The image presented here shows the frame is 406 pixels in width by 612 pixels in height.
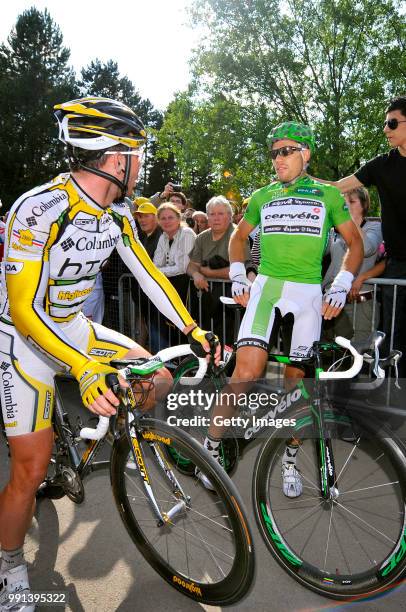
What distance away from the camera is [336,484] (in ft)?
8.83

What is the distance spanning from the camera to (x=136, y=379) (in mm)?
2281

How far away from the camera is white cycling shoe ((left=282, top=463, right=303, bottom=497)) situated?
3404mm

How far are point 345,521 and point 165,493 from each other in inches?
51.7

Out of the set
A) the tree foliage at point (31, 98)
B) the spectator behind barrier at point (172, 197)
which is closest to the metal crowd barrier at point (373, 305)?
the spectator behind barrier at point (172, 197)

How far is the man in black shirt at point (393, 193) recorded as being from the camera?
4.09 m

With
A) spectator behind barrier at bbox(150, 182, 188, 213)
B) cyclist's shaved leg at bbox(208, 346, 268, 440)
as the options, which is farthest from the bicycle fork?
spectator behind barrier at bbox(150, 182, 188, 213)

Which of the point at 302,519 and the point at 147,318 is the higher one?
the point at 147,318

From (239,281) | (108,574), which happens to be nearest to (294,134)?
(239,281)

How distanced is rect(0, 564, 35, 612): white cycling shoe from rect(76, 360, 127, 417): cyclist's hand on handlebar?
110 cm

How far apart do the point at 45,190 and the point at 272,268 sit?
1680mm

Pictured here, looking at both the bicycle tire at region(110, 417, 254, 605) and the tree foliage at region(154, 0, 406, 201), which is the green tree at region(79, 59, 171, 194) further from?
the bicycle tire at region(110, 417, 254, 605)

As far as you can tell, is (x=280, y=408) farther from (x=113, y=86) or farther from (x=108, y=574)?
(x=113, y=86)

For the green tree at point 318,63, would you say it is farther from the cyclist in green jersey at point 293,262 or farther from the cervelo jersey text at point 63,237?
the cervelo jersey text at point 63,237

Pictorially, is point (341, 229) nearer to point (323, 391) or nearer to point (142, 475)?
point (323, 391)
